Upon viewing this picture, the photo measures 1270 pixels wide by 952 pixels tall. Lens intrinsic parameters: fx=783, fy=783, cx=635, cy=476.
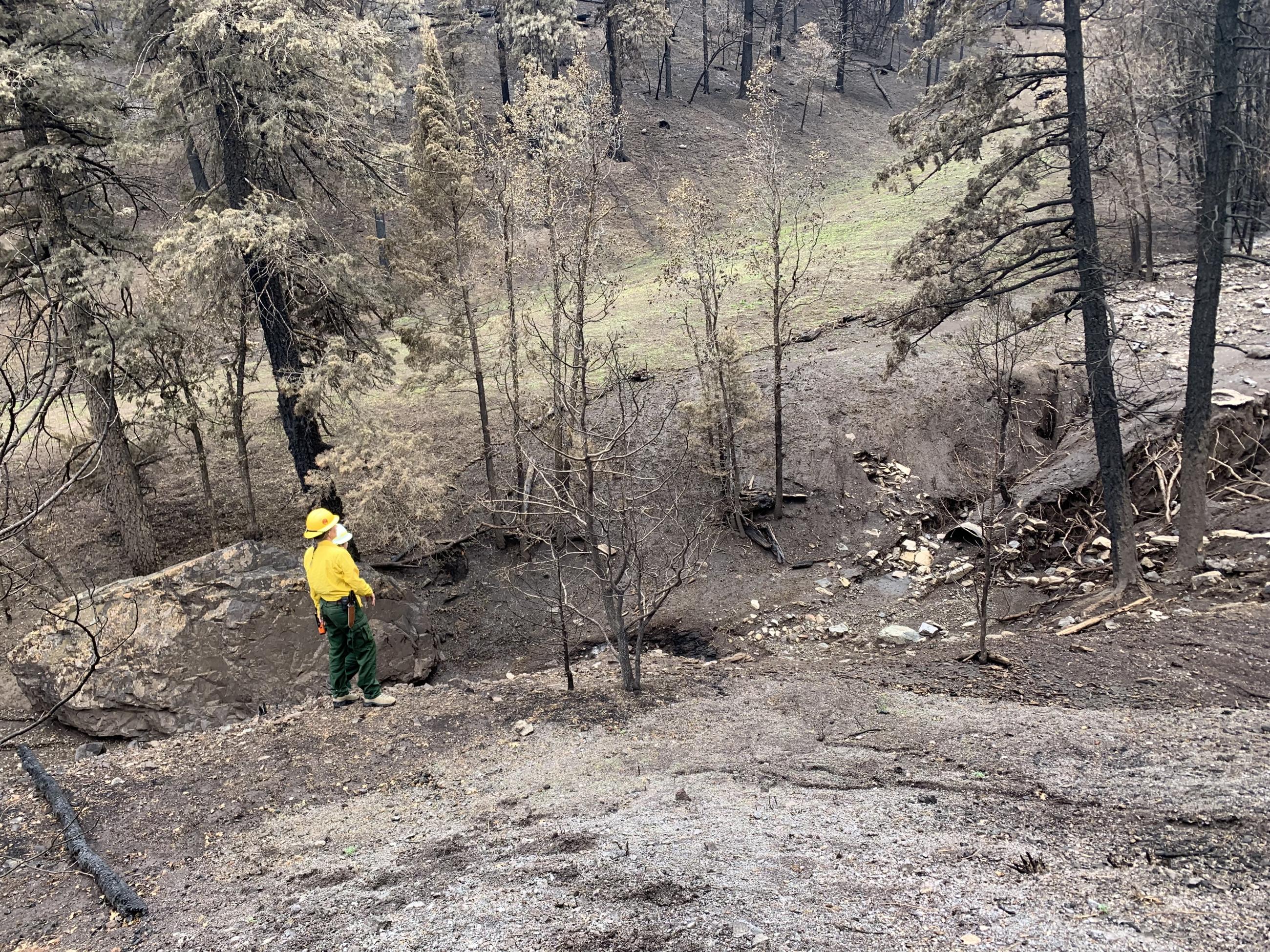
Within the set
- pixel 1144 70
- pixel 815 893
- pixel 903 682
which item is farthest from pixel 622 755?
pixel 1144 70

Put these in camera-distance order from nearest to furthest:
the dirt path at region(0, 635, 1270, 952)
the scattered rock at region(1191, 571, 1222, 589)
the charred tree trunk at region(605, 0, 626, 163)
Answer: the dirt path at region(0, 635, 1270, 952)
the scattered rock at region(1191, 571, 1222, 589)
the charred tree trunk at region(605, 0, 626, 163)

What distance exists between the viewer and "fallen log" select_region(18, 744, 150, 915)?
4.95m

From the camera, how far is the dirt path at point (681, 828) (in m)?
4.29

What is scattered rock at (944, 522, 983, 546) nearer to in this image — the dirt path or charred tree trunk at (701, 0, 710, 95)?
the dirt path

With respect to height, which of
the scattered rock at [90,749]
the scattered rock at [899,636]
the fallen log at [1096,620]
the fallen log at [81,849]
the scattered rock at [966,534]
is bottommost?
the scattered rock at [899,636]

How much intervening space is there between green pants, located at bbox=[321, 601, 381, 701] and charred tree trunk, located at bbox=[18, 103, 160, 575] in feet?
18.2

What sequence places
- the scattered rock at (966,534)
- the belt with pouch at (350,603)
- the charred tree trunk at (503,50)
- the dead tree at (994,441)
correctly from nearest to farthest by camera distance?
the belt with pouch at (350,603)
the dead tree at (994,441)
the scattered rock at (966,534)
the charred tree trunk at (503,50)

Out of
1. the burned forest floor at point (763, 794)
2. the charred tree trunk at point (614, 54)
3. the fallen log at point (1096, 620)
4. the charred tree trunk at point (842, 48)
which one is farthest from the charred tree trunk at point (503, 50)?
the fallen log at point (1096, 620)

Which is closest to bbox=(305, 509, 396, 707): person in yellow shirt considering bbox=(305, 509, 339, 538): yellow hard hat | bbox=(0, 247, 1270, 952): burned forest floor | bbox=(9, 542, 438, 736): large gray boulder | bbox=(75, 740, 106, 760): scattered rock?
bbox=(305, 509, 339, 538): yellow hard hat

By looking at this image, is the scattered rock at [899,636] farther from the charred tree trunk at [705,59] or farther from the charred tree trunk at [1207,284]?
the charred tree trunk at [705,59]

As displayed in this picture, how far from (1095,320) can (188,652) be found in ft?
42.3

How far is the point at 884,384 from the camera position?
60.5ft

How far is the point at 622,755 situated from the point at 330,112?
11521 mm

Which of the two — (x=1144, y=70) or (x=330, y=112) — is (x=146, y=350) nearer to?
(x=330, y=112)
